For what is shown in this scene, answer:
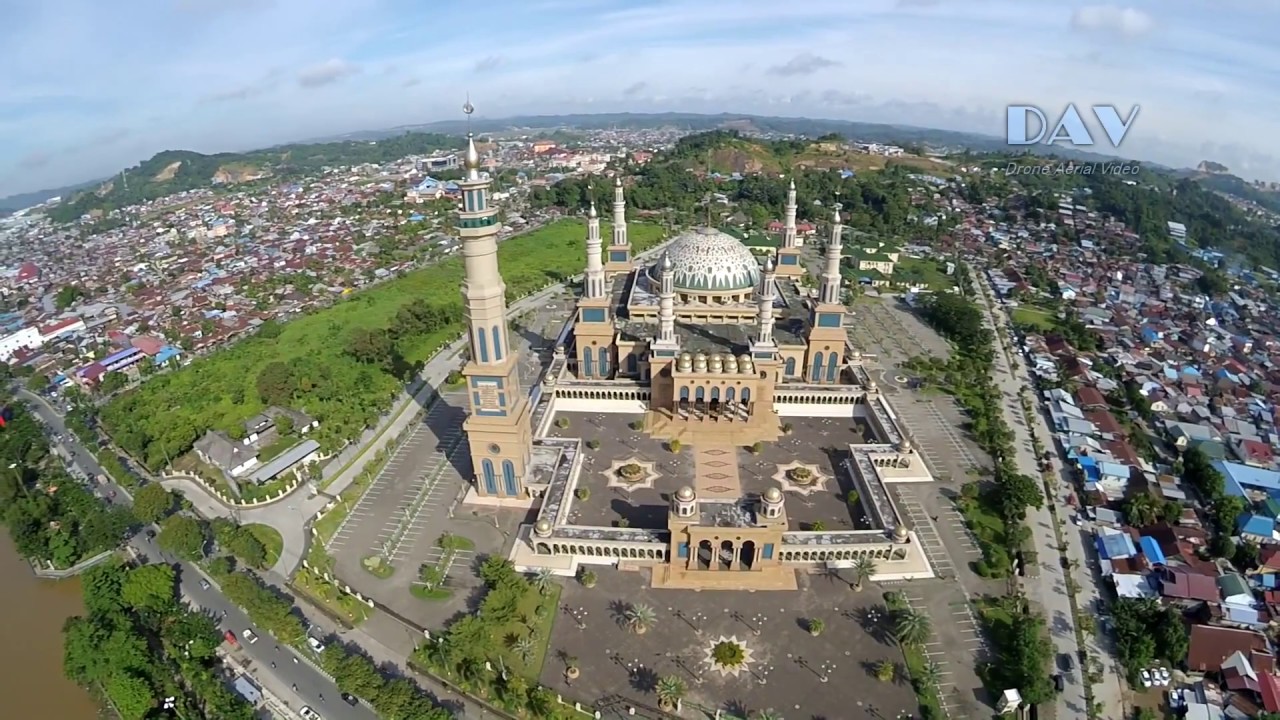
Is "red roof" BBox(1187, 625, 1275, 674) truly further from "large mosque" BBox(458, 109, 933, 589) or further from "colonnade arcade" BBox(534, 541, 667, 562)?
"colonnade arcade" BBox(534, 541, 667, 562)

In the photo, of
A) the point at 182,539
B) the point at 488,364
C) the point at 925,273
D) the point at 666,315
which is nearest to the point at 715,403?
the point at 666,315

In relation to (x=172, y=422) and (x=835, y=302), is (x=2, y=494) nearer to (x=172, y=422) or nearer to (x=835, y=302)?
(x=172, y=422)

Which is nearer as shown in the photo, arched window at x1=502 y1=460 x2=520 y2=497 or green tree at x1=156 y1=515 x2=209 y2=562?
green tree at x1=156 y1=515 x2=209 y2=562

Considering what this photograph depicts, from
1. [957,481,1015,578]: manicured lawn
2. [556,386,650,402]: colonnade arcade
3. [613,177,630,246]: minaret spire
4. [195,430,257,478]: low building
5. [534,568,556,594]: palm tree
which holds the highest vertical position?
[613,177,630,246]: minaret spire

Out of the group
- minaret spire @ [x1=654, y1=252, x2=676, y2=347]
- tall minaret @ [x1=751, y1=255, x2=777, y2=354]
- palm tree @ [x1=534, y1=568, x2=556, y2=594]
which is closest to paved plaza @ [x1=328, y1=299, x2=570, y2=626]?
A: palm tree @ [x1=534, y1=568, x2=556, y2=594]

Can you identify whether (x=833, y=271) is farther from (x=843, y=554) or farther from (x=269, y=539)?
(x=269, y=539)

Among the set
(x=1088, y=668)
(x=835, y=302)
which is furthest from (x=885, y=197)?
(x=1088, y=668)
